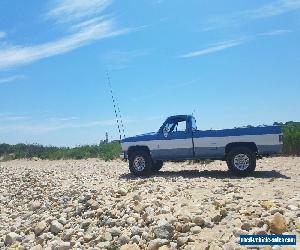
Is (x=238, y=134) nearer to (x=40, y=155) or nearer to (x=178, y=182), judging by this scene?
(x=178, y=182)

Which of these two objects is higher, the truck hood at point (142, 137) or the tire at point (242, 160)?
the truck hood at point (142, 137)

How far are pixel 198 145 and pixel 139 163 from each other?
2422 millimetres

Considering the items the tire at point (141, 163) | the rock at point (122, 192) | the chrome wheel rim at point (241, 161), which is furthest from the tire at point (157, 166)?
the rock at point (122, 192)

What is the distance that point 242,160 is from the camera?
1449cm

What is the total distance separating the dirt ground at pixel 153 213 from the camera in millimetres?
7855

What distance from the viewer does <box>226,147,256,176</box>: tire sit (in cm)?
1436

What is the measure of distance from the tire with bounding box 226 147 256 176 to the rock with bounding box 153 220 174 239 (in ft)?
21.7

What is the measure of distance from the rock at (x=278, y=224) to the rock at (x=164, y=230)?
1.85 meters

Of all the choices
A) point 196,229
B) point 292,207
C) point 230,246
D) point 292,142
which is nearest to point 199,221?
point 196,229

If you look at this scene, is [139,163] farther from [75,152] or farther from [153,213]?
[75,152]

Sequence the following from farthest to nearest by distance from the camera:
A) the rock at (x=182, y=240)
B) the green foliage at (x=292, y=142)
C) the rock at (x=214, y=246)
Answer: the green foliage at (x=292, y=142), the rock at (x=182, y=240), the rock at (x=214, y=246)

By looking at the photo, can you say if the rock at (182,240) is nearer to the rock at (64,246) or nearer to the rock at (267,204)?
the rock at (267,204)

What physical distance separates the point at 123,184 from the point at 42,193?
125 inches

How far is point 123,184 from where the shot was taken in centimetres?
1370
